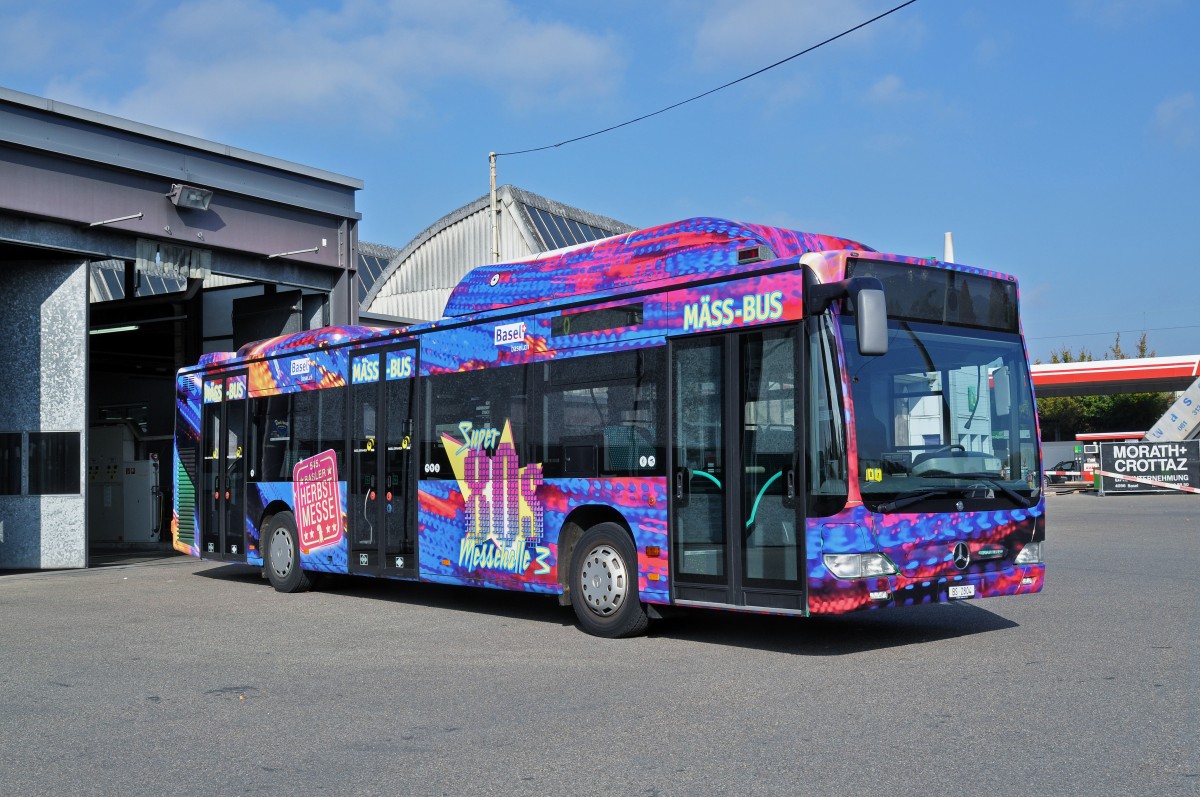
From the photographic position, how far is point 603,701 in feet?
25.1

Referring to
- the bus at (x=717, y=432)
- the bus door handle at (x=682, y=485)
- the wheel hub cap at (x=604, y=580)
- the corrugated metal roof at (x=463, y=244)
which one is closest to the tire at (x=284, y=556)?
the bus at (x=717, y=432)

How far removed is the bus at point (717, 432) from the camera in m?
9.01

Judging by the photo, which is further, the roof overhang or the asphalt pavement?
the roof overhang

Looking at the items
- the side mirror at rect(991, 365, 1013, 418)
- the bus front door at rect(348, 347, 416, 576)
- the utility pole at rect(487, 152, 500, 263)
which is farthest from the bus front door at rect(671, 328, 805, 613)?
the utility pole at rect(487, 152, 500, 263)

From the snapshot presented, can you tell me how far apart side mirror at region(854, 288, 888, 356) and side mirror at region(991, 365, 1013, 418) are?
1.82 metres

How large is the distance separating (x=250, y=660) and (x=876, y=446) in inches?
199

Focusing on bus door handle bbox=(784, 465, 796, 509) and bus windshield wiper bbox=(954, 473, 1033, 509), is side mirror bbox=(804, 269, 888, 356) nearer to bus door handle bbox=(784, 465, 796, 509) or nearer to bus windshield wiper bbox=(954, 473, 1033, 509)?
bus door handle bbox=(784, 465, 796, 509)

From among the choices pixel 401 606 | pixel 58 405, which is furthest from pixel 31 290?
pixel 401 606

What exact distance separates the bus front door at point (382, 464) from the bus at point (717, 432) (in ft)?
0.12

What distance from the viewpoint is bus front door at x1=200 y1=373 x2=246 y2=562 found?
16250mm

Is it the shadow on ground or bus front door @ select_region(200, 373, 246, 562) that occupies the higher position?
bus front door @ select_region(200, 373, 246, 562)

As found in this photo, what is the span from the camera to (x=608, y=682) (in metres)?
8.34

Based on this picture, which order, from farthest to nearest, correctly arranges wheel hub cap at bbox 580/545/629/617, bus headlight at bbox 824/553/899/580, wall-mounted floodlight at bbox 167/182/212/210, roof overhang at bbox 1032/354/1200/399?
roof overhang at bbox 1032/354/1200/399
wall-mounted floodlight at bbox 167/182/212/210
wheel hub cap at bbox 580/545/629/617
bus headlight at bbox 824/553/899/580

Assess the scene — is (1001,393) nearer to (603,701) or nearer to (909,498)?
(909,498)
